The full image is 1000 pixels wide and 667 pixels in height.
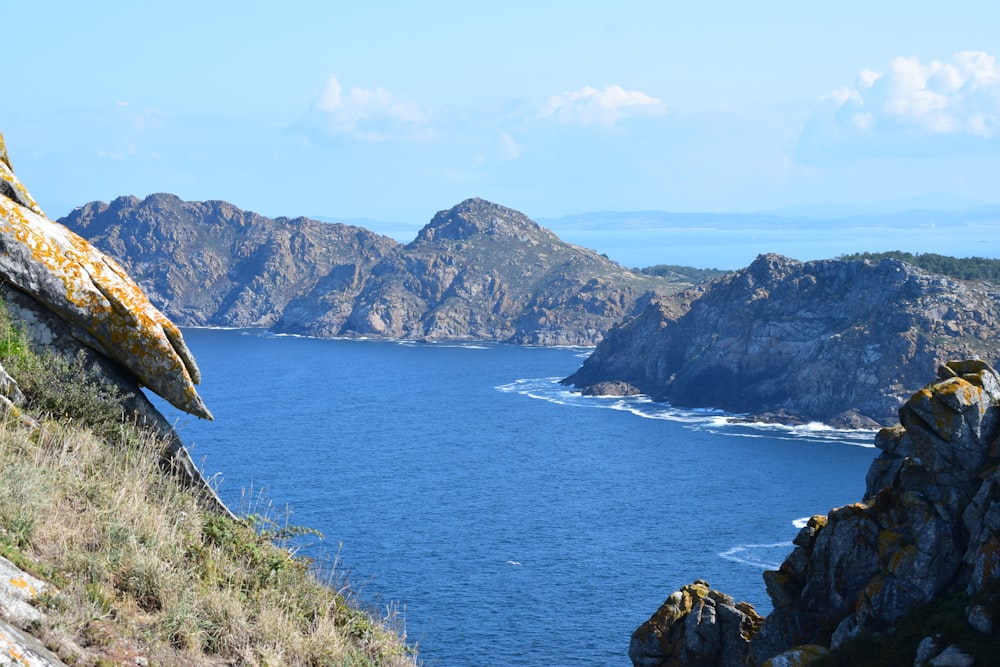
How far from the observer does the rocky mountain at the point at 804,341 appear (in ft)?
462

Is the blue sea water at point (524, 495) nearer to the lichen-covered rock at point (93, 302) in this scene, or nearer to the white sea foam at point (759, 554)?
the white sea foam at point (759, 554)

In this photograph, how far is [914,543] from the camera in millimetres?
30141

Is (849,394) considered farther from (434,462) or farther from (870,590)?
(870,590)

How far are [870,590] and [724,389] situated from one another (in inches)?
5118

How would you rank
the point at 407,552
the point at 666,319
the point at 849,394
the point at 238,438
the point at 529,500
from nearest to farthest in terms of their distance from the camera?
the point at 407,552
the point at 529,500
the point at 238,438
the point at 849,394
the point at 666,319

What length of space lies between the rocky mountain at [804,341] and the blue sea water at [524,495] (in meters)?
8.56

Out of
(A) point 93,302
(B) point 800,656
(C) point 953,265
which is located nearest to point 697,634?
(B) point 800,656

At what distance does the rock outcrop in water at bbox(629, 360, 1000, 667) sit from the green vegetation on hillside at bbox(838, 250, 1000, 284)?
14240cm

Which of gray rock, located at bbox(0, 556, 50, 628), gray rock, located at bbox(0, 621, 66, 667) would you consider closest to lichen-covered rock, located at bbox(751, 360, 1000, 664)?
gray rock, located at bbox(0, 556, 50, 628)

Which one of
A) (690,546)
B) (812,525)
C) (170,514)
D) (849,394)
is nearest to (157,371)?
(170,514)

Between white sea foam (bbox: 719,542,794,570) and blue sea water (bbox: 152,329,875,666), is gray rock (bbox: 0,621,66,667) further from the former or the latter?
white sea foam (bbox: 719,542,794,570)

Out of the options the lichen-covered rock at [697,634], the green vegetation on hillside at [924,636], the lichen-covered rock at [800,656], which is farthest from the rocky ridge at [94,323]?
the lichen-covered rock at [697,634]

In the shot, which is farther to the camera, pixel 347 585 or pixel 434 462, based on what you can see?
pixel 434 462

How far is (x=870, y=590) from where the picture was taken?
30.1 meters
